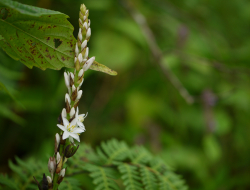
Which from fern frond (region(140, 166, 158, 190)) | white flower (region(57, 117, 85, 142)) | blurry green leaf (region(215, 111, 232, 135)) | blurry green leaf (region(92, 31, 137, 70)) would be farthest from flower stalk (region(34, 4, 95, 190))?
blurry green leaf (region(215, 111, 232, 135))

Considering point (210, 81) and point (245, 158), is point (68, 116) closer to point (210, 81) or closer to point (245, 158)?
point (245, 158)

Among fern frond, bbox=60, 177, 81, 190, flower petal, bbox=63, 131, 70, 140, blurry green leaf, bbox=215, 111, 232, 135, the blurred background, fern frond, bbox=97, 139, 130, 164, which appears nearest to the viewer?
flower petal, bbox=63, 131, 70, 140

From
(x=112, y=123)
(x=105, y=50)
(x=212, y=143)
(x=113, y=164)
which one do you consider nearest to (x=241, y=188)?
(x=212, y=143)

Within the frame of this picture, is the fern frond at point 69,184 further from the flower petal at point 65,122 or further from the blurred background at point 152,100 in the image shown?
the blurred background at point 152,100

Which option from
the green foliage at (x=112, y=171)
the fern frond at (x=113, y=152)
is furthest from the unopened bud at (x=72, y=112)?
the fern frond at (x=113, y=152)

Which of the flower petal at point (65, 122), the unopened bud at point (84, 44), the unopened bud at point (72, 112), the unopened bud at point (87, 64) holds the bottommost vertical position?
the flower petal at point (65, 122)

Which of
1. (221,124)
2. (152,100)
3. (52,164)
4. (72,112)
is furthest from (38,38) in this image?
(221,124)

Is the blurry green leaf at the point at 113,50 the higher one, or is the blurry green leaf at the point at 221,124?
the blurry green leaf at the point at 113,50

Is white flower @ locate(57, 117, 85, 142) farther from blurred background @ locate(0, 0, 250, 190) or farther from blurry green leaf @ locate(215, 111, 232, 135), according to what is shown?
blurry green leaf @ locate(215, 111, 232, 135)

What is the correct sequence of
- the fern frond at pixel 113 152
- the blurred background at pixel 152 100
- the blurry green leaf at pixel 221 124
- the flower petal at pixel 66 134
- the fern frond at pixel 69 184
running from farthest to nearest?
the blurry green leaf at pixel 221 124 < the blurred background at pixel 152 100 < the fern frond at pixel 113 152 < the fern frond at pixel 69 184 < the flower petal at pixel 66 134
